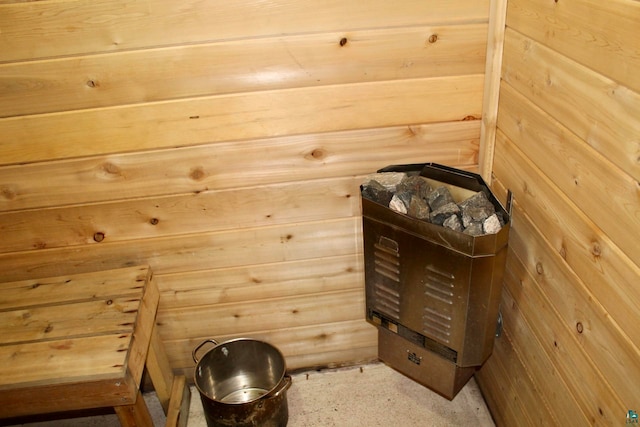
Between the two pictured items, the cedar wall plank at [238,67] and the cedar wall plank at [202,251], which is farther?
the cedar wall plank at [202,251]

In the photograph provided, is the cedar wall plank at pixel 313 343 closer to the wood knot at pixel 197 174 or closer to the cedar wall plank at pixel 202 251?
the cedar wall plank at pixel 202 251

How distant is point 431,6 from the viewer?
154cm

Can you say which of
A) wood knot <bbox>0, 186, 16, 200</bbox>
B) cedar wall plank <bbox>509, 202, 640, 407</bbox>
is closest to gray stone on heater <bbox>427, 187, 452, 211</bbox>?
cedar wall plank <bbox>509, 202, 640, 407</bbox>

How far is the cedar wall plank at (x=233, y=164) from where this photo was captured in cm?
171

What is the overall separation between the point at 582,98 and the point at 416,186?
578 mm

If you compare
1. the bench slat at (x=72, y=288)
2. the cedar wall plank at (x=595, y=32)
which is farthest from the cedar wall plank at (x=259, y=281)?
the cedar wall plank at (x=595, y=32)

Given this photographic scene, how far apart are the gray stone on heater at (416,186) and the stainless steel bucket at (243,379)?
0.81m

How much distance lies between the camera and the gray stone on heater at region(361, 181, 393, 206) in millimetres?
1575

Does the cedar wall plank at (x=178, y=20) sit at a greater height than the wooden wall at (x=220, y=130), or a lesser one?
greater

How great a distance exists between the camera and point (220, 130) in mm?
1678

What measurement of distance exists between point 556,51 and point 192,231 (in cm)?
126

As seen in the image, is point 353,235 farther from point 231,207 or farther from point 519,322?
point 519,322

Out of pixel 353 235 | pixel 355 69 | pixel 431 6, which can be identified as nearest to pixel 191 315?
pixel 353 235

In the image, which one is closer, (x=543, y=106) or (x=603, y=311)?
(x=603, y=311)
